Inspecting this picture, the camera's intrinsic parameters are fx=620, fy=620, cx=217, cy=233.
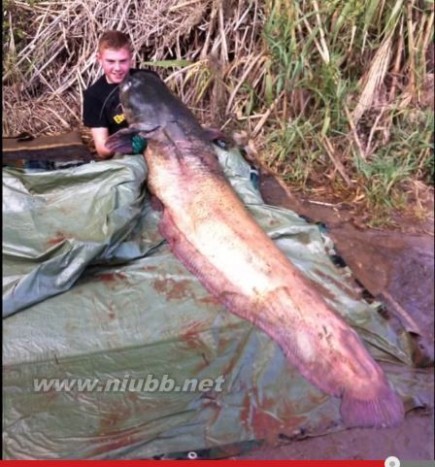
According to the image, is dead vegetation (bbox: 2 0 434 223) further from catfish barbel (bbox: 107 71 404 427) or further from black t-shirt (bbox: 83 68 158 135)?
catfish barbel (bbox: 107 71 404 427)

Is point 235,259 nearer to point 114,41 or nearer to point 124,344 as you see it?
point 124,344

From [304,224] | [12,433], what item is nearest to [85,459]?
[12,433]

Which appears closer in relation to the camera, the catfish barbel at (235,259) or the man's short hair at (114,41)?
the catfish barbel at (235,259)

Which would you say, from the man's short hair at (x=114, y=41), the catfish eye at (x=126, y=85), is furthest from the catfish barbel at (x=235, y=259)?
the man's short hair at (x=114, y=41)

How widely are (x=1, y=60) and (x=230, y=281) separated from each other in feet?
3.37

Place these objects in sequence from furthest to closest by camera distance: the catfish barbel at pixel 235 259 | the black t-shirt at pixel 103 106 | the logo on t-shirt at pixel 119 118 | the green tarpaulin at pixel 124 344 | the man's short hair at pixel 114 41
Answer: the logo on t-shirt at pixel 119 118 < the black t-shirt at pixel 103 106 < the man's short hair at pixel 114 41 < the catfish barbel at pixel 235 259 < the green tarpaulin at pixel 124 344

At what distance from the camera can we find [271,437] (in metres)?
1.83

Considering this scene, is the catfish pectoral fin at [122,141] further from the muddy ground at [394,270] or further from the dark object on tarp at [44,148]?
the muddy ground at [394,270]

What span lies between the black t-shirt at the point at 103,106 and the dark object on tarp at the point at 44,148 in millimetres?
86

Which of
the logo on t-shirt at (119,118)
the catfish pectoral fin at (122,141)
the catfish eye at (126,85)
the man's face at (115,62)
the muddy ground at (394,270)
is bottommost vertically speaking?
the muddy ground at (394,270)

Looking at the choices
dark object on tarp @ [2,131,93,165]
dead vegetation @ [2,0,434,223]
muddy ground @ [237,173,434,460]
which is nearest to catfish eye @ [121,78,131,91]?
dead vegetation @ [2,0,434,223]

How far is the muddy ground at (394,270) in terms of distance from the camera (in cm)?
185

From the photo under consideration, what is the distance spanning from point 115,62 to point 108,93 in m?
0.14

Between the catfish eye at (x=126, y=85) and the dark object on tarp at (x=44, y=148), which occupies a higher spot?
the catfish eye at (x=126, y=85)
